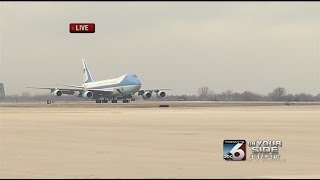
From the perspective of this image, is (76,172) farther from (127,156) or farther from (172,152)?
(172,152)

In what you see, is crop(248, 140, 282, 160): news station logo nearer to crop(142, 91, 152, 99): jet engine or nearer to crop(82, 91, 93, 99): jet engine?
crop(82, 91, 93, 99): jet engine

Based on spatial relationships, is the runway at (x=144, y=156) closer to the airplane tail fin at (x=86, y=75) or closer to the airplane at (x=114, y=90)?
the airplane at (x=114, y=90)

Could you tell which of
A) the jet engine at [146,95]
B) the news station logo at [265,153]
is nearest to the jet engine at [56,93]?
the jet engine at [146,95]

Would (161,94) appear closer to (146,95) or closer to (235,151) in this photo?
(146,95)

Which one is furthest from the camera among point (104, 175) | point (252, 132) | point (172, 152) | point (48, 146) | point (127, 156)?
point (252, 132)

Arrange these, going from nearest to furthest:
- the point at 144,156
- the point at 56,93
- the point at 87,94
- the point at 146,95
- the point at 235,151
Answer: the point at 235,151, the point at 144,156, the point at 56,93, the point at 87,94, the point at 146,95

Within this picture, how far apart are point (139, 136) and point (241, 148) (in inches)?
455

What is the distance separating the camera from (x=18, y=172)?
18984 mm

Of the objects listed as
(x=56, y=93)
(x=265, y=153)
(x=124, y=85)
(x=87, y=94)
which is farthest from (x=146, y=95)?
(x=265, y=153)

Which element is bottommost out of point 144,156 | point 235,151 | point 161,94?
point 144,156

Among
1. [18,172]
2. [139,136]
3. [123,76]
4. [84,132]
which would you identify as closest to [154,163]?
[18,172]

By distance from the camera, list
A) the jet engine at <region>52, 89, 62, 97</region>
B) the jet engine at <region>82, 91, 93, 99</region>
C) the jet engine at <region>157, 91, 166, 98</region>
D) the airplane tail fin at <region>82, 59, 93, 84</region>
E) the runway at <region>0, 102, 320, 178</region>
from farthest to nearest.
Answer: the airplane tail fin at <region>82, 59, 93, 84</region>
the jet engine at <region>157, 91, 166, 98</region>
the jet engine at <region>82, 91, 93, 99</region>
the jet engine at <region>52, 89, 62, 97</region>
the runway at <region>0, 102, 320, 178</region>

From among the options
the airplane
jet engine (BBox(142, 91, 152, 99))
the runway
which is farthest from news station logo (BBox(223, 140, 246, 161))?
jet engine (BBox(142, 91, 152, 99))

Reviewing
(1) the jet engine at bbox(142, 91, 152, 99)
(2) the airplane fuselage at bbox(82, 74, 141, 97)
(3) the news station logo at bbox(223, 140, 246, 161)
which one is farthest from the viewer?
(1) the jet engine at bbox(142, 91, 152, 99)
